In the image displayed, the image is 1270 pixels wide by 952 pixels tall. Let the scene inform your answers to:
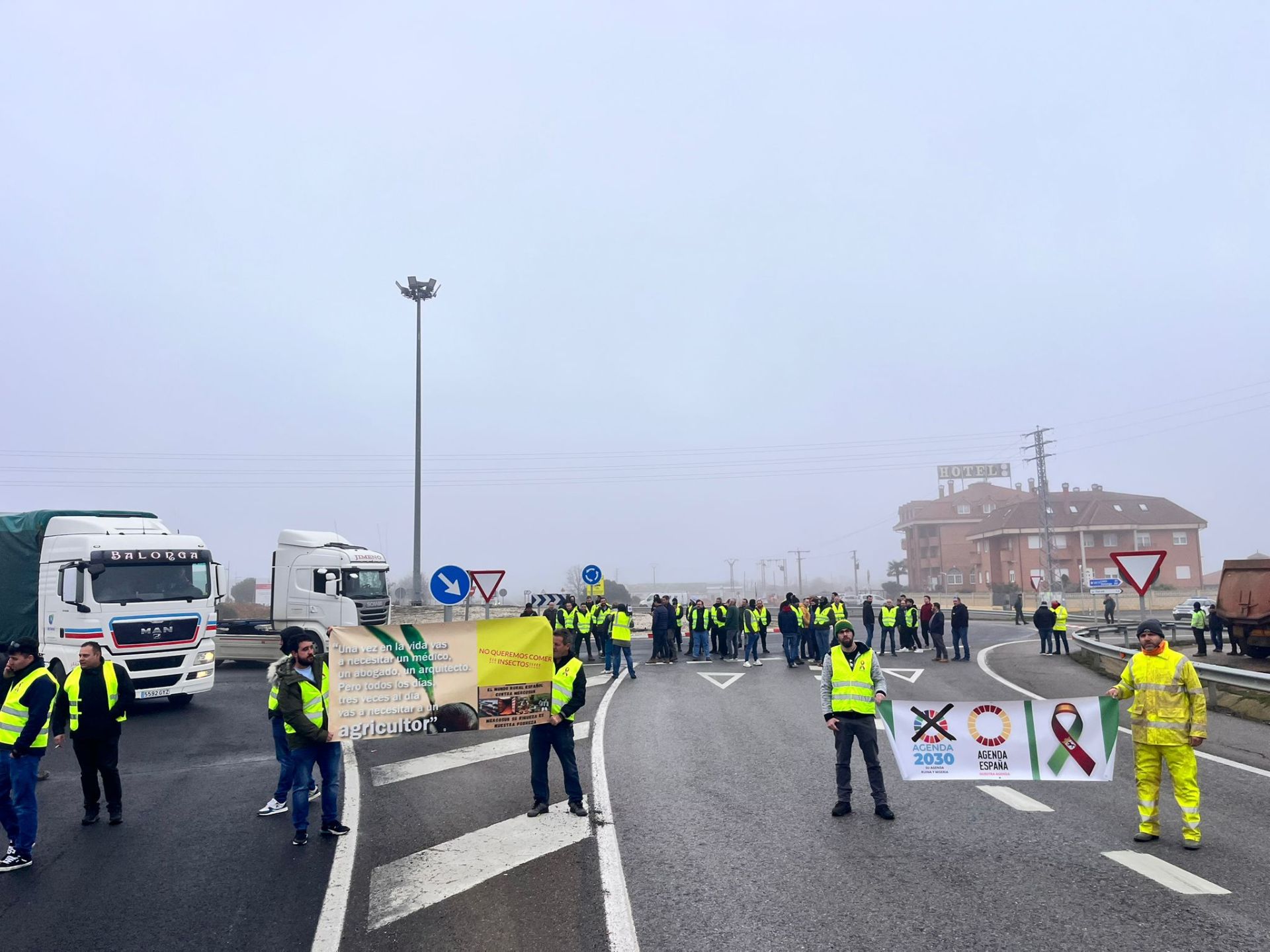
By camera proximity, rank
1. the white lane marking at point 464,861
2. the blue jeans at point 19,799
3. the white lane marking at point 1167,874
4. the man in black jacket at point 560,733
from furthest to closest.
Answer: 1. the man in black jacket at point 560,733
2. the blue jeans at point 19,799
3. the white lane marking at point 464,861
4. the white lane marking at point 1167,874

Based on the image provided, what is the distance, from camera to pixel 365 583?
24188 mm

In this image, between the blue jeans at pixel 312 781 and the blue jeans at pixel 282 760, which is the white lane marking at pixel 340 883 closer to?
the blue jeans at pixel 312 781

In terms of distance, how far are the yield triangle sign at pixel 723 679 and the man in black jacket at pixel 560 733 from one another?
972 centimetres

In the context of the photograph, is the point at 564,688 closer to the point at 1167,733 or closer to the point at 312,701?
the point at 312,701

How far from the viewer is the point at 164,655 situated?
15953 mm

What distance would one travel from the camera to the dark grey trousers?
8.11 metres

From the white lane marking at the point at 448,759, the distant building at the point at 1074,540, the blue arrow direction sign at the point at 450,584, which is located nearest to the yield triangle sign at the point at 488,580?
the blue arrow direction sign at the point at 450,584

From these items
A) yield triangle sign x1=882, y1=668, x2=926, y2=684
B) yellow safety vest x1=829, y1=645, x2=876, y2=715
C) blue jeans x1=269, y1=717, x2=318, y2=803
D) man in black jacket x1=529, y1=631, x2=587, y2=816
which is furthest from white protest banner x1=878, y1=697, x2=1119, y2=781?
yield triangle sign x1=882, y1=668, x2=926, y2=684

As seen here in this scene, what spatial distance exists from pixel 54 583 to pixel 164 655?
2421 millimetres

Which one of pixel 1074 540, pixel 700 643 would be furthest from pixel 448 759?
pixel 1074 540

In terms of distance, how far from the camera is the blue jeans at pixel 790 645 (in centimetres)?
2264

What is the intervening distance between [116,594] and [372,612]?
28.4ft

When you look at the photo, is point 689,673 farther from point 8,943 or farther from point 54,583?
point 8,943

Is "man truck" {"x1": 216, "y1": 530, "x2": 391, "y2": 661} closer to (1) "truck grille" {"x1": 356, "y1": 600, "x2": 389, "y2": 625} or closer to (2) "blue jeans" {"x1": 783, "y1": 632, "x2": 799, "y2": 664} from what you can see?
(1) "truck grille" {"x1": 356, "y1": 600, "x2": 389, "y2": 625}
